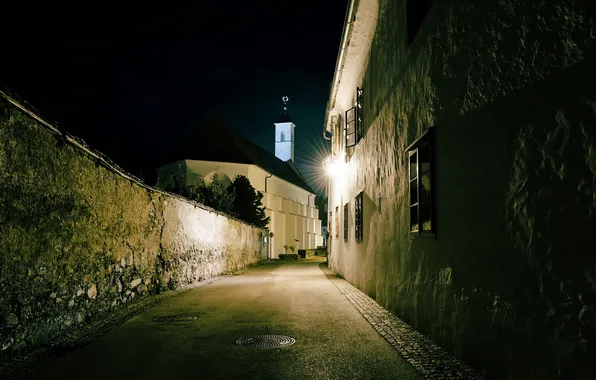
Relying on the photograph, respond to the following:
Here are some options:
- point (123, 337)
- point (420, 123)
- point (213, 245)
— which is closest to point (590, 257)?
point (420, 123)

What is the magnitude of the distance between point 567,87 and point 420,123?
3659 mm

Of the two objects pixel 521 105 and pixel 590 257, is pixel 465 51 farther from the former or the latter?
pixel 590 257

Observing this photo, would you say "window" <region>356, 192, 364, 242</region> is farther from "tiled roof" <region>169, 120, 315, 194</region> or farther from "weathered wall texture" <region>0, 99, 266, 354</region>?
"tiled roof" <region>169, 120, 315, 194</region>

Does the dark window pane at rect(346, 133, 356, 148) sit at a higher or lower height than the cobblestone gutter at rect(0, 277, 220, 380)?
higher

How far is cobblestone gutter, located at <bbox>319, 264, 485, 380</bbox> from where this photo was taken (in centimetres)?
466

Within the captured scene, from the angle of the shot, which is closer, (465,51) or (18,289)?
(465,51)

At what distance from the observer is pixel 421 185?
6.95 meters

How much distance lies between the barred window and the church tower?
69.0 meters

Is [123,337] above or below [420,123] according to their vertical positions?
below

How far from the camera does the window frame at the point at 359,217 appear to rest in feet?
41.1

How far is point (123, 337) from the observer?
253 inches

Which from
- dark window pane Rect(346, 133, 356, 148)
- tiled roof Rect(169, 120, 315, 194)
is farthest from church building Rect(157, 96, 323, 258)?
dark window pane Rect(346, 133, 356, 148)

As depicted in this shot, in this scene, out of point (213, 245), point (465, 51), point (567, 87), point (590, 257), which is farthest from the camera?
point (213, 245)

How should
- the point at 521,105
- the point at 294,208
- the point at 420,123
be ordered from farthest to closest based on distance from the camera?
the point at 294,208, the point at 420,123, the point at 521,105
